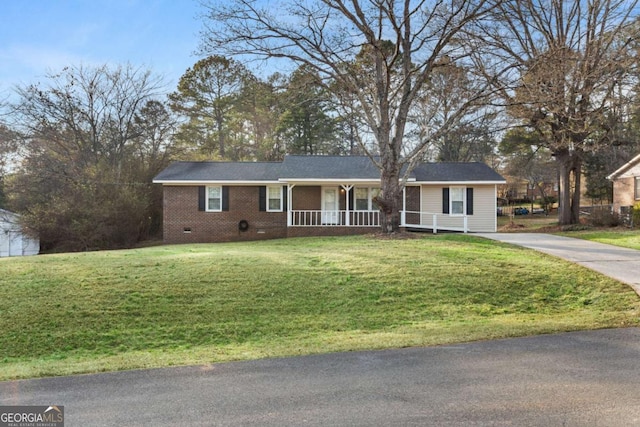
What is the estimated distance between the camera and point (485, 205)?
2059cm

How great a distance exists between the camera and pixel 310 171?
20.3 metres

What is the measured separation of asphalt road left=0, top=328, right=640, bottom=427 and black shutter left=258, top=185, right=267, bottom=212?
15796 millimetres

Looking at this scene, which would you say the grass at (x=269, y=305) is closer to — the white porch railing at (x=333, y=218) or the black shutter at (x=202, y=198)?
the white porch railing at (x=333, y=218)

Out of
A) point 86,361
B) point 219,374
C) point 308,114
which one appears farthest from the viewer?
point 308,114

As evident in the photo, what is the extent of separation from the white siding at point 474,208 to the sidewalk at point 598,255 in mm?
4649

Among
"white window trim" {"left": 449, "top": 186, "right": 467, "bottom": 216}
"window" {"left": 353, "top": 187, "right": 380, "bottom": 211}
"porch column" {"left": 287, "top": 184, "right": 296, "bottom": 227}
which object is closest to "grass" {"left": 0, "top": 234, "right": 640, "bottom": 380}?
"porch column" {"left": 287, "top": 184, "right": 296, "bottom": 227}

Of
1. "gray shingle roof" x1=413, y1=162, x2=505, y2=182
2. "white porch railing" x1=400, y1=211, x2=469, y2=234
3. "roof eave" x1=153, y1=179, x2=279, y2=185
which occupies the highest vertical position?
"gray shingle roof" x1=413, y1=162, x2=505, y2=182

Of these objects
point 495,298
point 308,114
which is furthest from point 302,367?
point 308,114

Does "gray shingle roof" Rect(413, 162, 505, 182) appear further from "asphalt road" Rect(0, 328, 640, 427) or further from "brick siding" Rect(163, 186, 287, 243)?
"asphalt road" Rect(0, 328, 640, 427)

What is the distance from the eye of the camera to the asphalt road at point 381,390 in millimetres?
3463

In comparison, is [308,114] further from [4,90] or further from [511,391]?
[511,391]

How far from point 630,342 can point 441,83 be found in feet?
49.7

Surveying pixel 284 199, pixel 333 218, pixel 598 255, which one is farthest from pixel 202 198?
pixel 598 255
